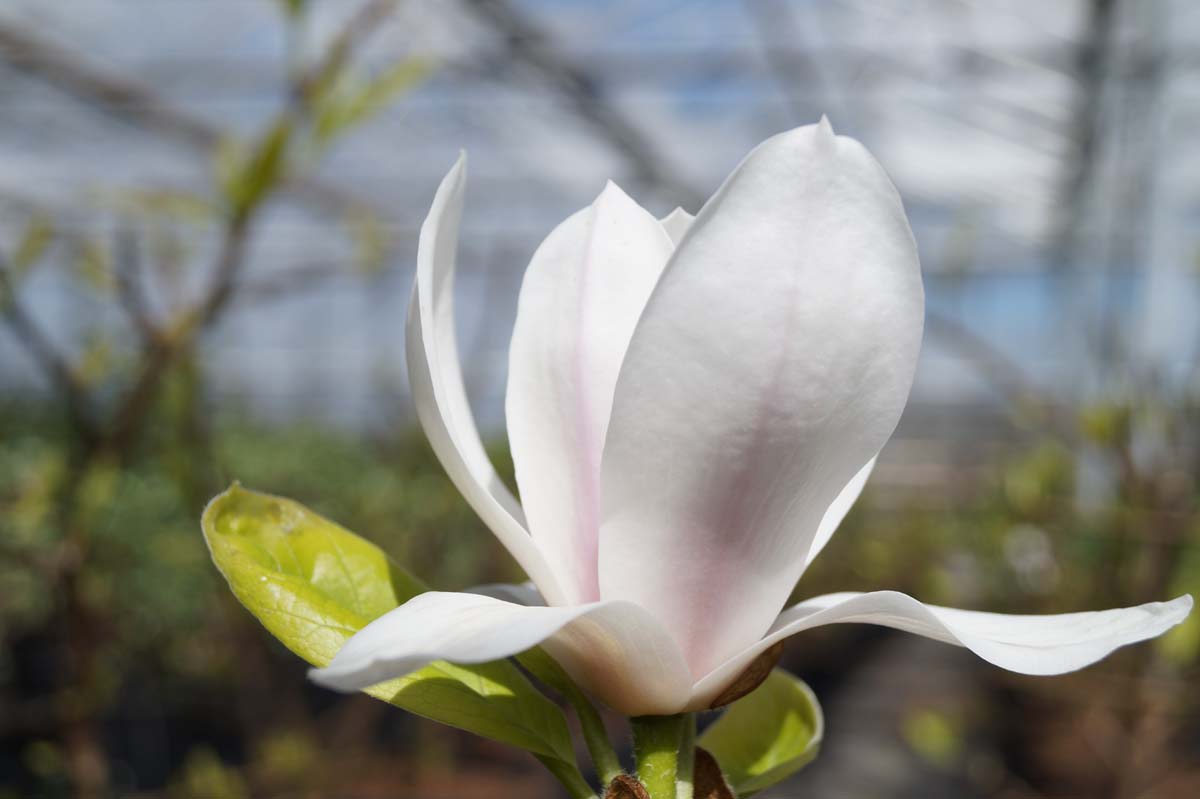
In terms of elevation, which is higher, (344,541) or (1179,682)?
(344,541)

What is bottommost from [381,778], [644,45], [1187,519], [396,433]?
[381,778]

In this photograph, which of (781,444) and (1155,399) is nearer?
(781,444)

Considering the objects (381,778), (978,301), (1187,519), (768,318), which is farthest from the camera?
(978,301)

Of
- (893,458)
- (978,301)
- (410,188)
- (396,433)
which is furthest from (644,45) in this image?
(893,458)

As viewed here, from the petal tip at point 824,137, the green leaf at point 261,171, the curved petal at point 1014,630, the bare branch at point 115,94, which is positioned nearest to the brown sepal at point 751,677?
the curved petal at point 1014,630

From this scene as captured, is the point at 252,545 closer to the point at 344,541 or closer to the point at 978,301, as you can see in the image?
the point at 344,541

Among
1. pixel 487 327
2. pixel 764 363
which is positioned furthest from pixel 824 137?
pixel 487 327
